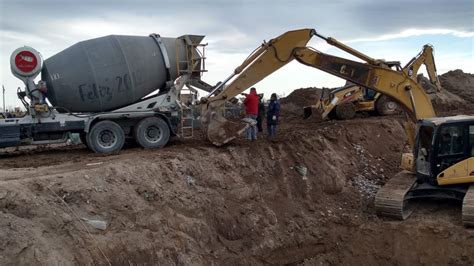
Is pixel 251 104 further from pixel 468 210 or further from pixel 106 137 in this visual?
pixel 468 210

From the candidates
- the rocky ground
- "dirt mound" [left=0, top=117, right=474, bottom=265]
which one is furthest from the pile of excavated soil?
"dirt mound" [left=0, top=117, right=474, bottom=265]

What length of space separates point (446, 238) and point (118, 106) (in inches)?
362

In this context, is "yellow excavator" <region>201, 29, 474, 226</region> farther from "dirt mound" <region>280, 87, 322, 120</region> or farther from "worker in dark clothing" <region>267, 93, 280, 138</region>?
"dirt mound" <region>280, 87, 322, 120</region>

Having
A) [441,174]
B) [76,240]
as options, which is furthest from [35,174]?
[441,174]

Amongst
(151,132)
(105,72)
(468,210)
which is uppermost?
(105,72)

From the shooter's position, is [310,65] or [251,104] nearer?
[310,65]

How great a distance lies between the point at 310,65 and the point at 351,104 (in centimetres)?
900

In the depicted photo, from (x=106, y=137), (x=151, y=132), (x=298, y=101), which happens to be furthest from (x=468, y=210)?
(x=298, y=101)

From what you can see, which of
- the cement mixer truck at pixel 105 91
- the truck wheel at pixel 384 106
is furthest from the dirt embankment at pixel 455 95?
the cement mixer truck at pixel 105 91

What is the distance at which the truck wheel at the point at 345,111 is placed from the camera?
2102 centimetres

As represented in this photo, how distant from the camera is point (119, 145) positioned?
13.5 m

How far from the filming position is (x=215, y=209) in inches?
436

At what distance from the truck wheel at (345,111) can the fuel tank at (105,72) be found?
9308 mm

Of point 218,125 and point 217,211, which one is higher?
point 218,125
